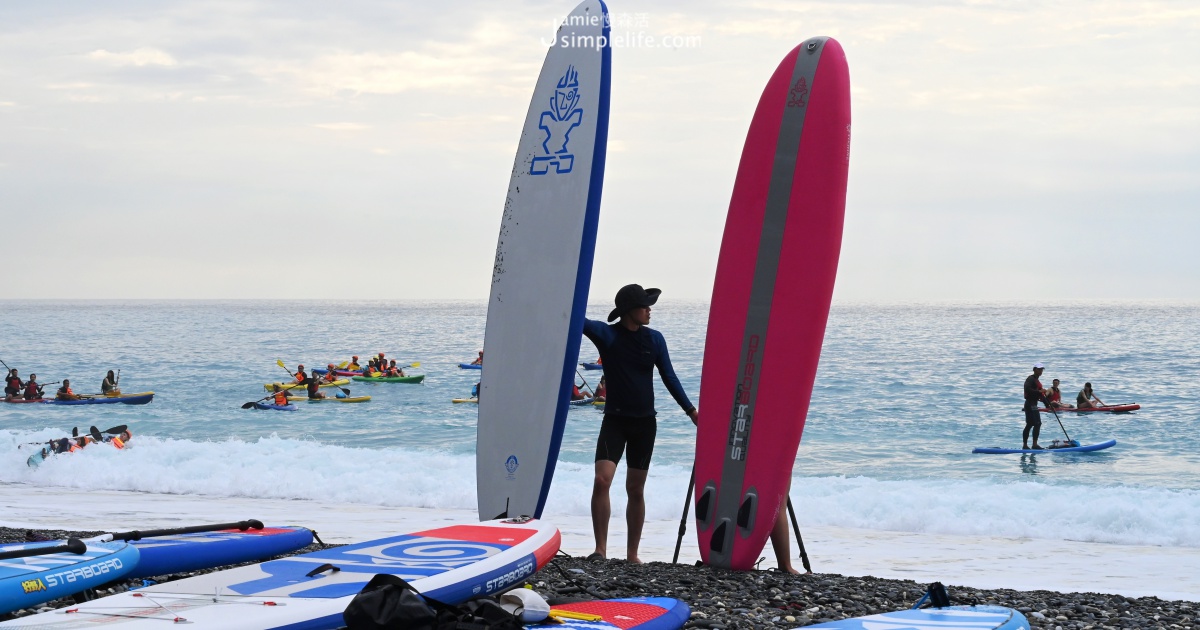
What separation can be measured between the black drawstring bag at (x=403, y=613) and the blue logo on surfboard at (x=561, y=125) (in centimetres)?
308

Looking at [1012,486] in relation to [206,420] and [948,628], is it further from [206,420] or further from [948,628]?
[206,420]

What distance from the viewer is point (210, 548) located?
4586mm

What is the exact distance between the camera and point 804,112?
4938 millimetres

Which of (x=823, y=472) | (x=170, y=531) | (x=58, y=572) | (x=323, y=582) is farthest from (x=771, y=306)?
(x=823, y=472)

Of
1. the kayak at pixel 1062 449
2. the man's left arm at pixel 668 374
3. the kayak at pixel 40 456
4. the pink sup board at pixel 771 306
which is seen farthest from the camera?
the kayak at pixel 1062 449

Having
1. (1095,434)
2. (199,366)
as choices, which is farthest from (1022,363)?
(199,366)

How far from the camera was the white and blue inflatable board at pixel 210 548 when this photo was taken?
14.2 ft

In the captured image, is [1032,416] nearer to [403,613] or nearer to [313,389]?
[313,389]

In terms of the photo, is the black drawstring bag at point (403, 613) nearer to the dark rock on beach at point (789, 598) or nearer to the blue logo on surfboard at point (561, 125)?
the dark rock on beach at point (789, 598)

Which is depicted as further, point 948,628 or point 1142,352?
point 1142,352

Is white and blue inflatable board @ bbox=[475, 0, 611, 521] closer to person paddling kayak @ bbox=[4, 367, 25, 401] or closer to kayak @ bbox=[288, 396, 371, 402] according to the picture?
kayak @ bbox=[288, 396, 371, 402]

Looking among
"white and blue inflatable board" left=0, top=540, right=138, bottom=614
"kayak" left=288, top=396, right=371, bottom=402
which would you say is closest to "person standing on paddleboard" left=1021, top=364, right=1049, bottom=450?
"kayak" left=288, top=396, right=371, bottom=402

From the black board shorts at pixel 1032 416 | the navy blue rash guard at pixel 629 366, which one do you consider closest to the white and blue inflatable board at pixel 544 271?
the navy blue rash guard at pixel 629 366

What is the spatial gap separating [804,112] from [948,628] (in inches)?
106
